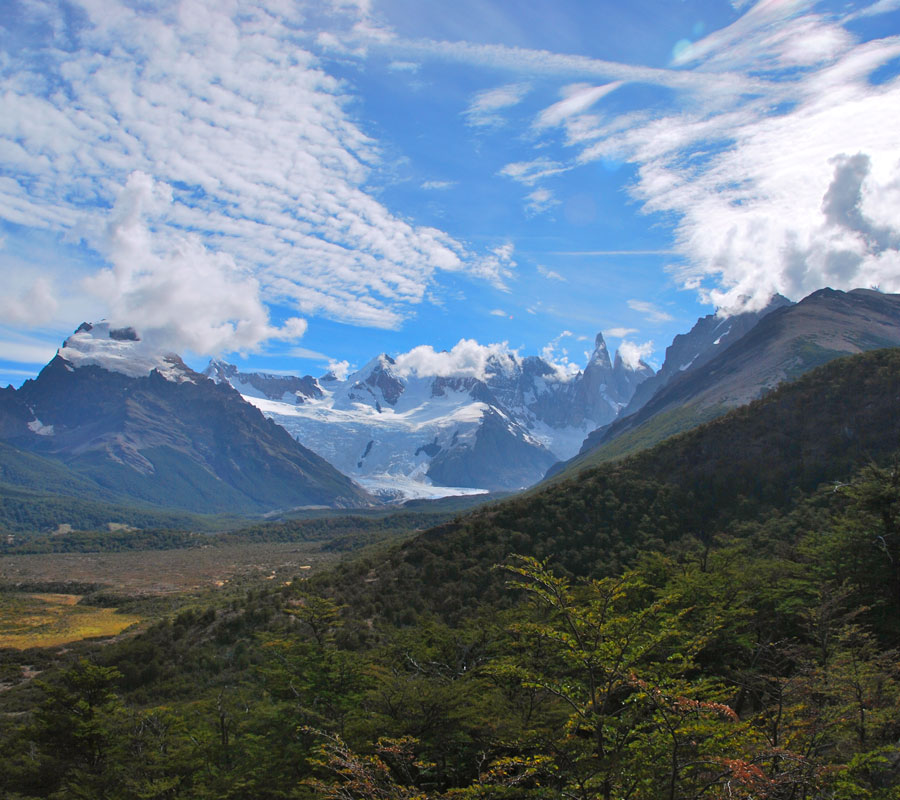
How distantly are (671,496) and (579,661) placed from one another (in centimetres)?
4751

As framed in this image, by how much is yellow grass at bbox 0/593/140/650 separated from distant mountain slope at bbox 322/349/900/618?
116 feet

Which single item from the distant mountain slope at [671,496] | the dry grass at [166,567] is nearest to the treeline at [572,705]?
the distant mountain slope at [671,496]

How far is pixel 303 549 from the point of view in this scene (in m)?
161

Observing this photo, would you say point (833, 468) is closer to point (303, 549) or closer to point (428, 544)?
point (428, 544)

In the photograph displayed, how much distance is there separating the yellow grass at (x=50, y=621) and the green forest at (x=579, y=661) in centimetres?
1324

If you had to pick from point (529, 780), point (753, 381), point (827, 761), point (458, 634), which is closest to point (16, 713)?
point (458, 634)

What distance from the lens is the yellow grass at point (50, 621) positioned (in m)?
60.1

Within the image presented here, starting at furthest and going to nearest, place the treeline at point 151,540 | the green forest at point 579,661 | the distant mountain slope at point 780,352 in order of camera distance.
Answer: the treeline at point 151,540, the distant mountain slope at point 780,352, the green forest at point 579,661

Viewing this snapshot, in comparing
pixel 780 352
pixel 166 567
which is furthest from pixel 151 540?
pixel 780 352

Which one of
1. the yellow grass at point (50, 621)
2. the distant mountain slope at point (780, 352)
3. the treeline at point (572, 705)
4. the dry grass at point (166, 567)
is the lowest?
the yellow grass at point (50, 621)

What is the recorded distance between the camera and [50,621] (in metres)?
69.9

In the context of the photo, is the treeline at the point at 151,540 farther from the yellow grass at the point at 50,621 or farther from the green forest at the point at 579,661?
the green forest at the point at 579,661

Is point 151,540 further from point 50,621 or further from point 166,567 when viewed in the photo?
point 50,621

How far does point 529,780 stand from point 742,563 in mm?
25740
